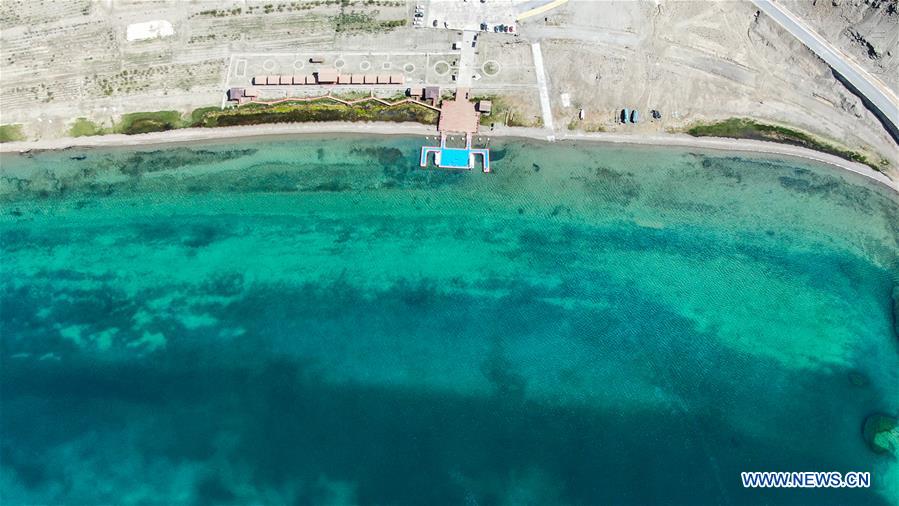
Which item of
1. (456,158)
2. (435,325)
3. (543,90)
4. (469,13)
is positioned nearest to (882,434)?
(435,325)

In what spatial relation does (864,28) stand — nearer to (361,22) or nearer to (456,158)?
(456,158)

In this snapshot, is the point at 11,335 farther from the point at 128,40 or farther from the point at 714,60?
the point at 714,60

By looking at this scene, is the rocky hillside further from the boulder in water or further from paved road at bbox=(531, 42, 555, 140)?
the boulder in water

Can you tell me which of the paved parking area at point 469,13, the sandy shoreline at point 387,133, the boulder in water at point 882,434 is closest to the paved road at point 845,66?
the sandy shoreline at point 387,133

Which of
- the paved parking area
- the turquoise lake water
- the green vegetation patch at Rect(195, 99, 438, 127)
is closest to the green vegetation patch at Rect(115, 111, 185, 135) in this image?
the green vegetation patch at Rect(195, 99, 438, 127)

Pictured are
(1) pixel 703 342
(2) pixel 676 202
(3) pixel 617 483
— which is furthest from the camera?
(2) pixel 676 202

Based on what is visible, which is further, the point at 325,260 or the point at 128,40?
the point at 128,40

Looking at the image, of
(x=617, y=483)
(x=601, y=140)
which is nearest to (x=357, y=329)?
(x=617, y=483)
